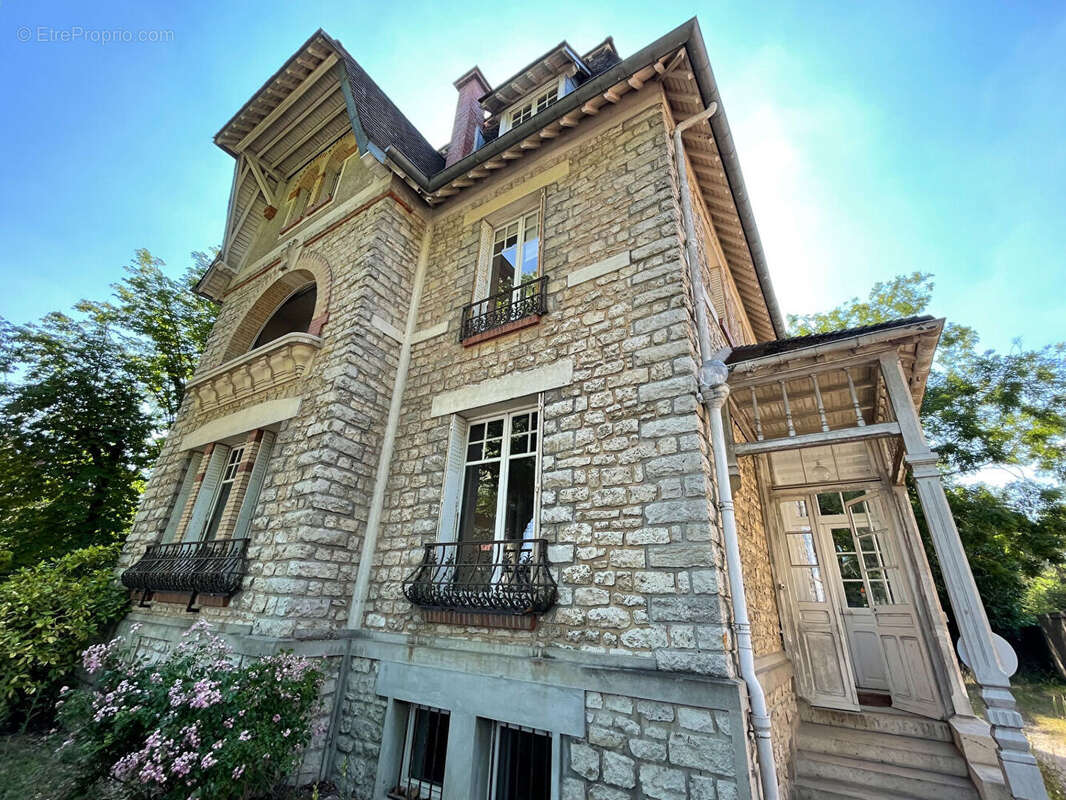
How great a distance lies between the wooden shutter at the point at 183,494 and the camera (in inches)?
269

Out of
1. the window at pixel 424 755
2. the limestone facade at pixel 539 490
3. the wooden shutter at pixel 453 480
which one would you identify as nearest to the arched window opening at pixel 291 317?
the limestone facade at pixel 539 490

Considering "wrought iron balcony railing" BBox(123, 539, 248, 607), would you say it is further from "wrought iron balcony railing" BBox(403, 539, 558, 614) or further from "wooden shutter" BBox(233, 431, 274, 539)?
"wrought iron balcony railing" BBox(403, 539, 558, 614)

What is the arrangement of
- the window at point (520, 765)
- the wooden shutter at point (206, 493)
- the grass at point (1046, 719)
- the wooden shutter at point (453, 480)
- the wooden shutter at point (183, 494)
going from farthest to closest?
the wooden shutter at point (183, 494), the wooden shutter at point (206, 493), the grass at point (1046, 719), the wooden shutter at point (453, 480), the window at point (520, 765)

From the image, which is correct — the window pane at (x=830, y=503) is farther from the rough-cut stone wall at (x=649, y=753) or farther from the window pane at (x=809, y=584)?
the rough-cut stone wall at (x=649, y=753)

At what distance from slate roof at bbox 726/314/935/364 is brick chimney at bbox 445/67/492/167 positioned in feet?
20.3

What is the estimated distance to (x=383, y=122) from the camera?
7469mm

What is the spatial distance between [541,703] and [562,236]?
4794mm

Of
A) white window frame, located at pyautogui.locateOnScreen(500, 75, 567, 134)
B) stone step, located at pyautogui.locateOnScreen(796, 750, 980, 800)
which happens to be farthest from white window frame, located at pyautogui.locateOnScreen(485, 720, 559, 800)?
white window frame, located at pyautogui.locateOnScreen(500, 75, 567, 134)

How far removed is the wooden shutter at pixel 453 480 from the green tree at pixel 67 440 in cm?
942

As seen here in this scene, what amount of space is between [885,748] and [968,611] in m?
2.77

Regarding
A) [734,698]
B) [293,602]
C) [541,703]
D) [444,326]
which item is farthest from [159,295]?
[734,698]

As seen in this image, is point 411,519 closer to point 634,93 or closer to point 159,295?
point 634,93

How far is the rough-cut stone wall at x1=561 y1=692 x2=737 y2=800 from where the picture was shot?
2838 mm

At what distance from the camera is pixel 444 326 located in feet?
19.6
